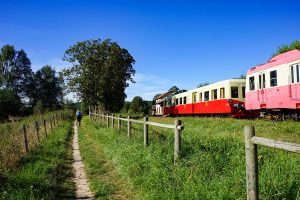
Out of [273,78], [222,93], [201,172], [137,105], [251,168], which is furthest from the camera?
[137,105]

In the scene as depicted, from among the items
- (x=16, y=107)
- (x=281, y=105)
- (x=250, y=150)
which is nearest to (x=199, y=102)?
(x=281, y=105)

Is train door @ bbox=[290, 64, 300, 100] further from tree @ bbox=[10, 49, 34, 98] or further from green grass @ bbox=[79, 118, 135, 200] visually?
tree @ bbox=[10, 49, 34, 98]

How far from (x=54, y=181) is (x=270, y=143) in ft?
19.6

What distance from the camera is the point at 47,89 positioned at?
92.6 metres

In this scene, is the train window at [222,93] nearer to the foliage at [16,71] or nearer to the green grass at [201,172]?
the green grass at [201,172]

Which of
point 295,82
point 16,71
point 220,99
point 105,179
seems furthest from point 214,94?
point 16,71

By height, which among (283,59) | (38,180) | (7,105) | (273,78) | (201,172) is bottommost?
(38,180)

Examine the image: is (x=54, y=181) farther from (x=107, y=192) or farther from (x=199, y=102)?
(x=199, y=102)

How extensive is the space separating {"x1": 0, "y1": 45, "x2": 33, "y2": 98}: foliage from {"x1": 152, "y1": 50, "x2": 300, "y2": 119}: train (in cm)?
5458

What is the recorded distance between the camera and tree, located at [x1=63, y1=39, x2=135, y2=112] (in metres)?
41.6

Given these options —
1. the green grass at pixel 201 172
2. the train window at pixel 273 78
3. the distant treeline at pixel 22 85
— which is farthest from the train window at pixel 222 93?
the distant treeline at pixel 22 85

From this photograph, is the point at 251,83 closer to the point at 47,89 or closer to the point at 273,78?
the point at 273,78

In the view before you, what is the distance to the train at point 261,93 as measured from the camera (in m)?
16.0

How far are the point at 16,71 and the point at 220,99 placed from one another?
61.9 m
